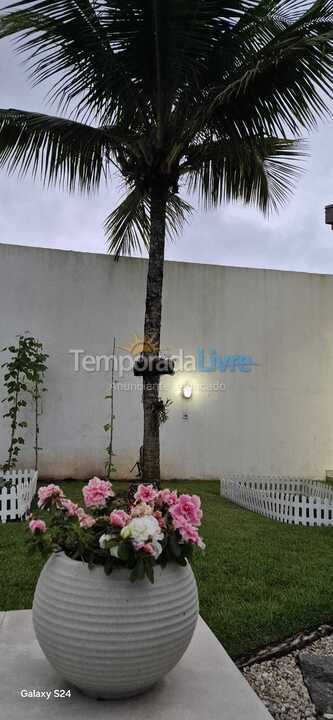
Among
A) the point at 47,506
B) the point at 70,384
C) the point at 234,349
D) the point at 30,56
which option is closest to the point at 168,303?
the point at 234,349

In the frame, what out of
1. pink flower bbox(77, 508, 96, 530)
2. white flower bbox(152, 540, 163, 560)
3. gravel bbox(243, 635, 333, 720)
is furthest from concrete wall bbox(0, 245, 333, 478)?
white flower bbox(152, 540, 163, 560)

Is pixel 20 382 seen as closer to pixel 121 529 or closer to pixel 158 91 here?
pixel 158 91

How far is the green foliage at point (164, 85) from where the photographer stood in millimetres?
4773

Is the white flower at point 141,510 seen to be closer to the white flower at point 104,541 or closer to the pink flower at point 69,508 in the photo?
the white flower at point 104,541

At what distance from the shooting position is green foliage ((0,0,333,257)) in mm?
4773

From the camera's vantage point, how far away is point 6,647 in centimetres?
225

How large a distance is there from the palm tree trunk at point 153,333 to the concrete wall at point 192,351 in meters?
2.90

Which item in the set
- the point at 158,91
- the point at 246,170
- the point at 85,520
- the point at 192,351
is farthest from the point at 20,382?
the point at 85,520

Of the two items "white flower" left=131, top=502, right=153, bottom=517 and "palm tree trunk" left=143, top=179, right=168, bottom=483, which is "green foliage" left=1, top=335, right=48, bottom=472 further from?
"white flower" left=131, top=502, right=153, bottom=517

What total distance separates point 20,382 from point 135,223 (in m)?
3.47

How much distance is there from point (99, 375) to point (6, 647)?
670cm

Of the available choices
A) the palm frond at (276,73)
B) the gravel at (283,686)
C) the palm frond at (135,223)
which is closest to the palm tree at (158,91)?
the palm frond at (276,73)

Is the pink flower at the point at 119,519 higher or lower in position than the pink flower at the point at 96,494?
lower

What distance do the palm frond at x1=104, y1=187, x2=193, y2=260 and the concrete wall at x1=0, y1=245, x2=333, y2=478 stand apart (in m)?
0.36
